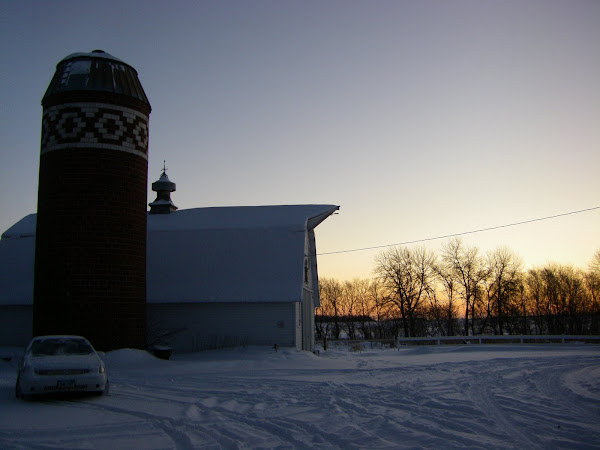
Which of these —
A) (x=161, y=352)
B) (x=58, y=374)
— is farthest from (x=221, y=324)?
(x=58, y=374)

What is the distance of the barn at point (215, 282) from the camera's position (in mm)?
23422

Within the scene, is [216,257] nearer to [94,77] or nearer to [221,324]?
[221,324]

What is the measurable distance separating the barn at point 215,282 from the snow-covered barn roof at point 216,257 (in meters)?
0.05

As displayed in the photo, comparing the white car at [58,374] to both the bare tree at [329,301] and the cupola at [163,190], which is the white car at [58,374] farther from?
the bare tree at [329,301]

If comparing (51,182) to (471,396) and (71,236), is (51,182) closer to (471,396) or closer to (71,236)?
(71,236)

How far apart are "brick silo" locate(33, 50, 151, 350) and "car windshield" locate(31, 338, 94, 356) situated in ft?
20.5

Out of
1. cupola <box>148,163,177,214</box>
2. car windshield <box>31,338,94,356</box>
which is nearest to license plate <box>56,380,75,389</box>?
car windshield <box>31,338,94,356</box>

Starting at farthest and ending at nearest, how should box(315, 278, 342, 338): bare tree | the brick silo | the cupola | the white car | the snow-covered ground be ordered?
box(315, 278, 342, 338): bare tree → the cupola → the brick silo → the white car → the snow-covered ground

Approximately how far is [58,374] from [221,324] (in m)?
13.0

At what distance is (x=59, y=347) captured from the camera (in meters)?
12.1

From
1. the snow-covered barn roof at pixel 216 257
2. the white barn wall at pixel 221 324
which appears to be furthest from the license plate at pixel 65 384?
the snow-covered barn roof at pixel 216 257

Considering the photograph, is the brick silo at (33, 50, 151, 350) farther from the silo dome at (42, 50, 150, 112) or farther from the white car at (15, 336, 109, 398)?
the white car at (15, 336, 109, 398)

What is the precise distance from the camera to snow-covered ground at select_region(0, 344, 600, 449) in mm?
7359

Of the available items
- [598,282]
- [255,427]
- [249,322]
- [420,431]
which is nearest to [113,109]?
[249,322]
